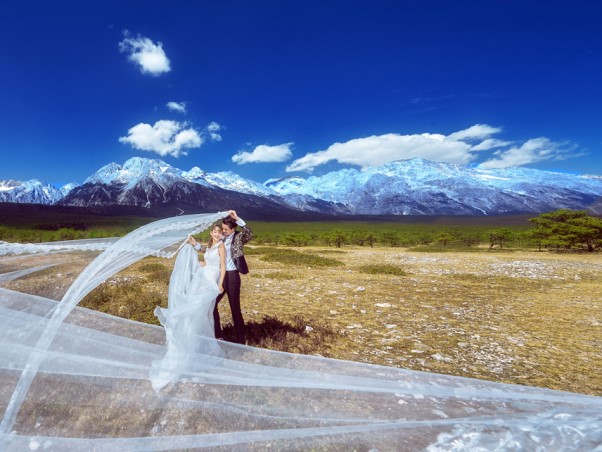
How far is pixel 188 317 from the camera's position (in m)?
5.34

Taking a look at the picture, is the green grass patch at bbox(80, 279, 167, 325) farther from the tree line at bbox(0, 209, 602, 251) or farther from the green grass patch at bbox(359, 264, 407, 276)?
the tree line at bbox(0, 209, 602, 251)

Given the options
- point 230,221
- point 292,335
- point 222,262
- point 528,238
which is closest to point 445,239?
point 528,238

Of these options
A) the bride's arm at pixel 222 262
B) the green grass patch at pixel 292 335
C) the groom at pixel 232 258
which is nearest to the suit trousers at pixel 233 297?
the groom at pixel 232 258

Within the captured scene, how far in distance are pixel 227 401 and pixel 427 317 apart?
656cm

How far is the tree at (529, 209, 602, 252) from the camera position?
100 feet

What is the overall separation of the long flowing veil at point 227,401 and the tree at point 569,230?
1335 inches

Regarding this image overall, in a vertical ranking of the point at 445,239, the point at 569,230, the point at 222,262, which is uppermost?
the point at 569,230

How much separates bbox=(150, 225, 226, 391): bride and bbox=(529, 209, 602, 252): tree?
35474 millimetres

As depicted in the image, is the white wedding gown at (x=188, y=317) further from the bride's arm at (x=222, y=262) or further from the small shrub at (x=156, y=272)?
the small shrub at (x=156, y=272)

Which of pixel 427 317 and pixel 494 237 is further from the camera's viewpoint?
pixel 494 237

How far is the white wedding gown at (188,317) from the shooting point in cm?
484

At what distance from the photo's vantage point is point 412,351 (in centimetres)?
675

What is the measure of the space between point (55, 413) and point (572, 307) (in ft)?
42.1

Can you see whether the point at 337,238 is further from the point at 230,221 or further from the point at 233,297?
the point at 230,221
